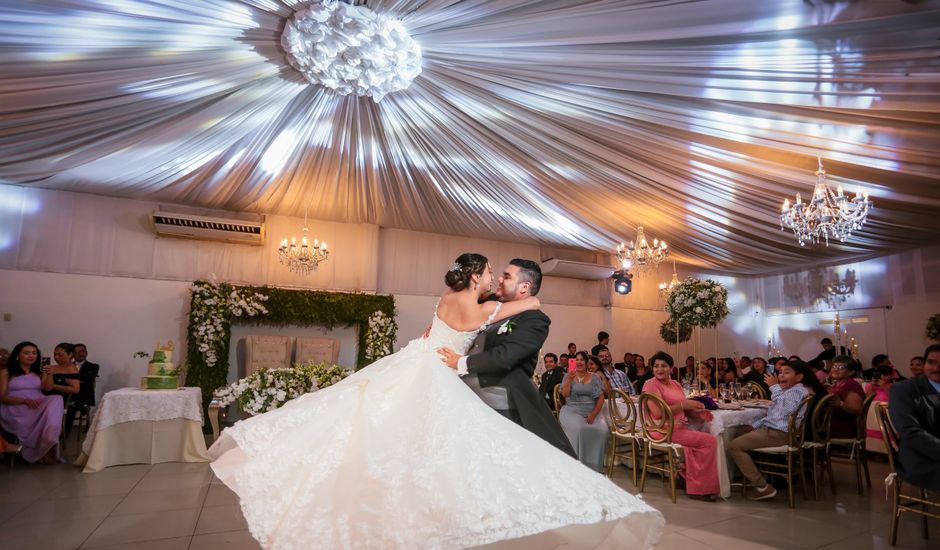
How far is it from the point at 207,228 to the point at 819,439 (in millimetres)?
9350

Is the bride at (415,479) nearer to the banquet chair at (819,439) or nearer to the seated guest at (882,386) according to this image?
the banquet chair at (819,439)

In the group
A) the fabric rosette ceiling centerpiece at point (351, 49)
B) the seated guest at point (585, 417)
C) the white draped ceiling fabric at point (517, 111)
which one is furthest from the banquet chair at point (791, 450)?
the fabric rosette ceiling centerpiece at point (351, 49)

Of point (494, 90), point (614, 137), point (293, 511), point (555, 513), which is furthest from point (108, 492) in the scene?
point (614, 137)

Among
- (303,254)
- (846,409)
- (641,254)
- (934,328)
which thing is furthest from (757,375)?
(303,254)

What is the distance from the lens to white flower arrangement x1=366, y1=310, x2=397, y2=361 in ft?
32.7

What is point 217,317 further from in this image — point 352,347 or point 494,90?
point 494,90

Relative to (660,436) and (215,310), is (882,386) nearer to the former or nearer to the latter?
(660,436)

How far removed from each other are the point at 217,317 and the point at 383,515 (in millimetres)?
8104

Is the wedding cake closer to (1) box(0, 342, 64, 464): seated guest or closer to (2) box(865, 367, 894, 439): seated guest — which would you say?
(1) box(0, 342, 64, 464): seated guest

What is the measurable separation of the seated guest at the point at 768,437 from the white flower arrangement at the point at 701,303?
2.05 meters

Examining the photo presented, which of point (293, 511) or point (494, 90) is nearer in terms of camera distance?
point (293, 511)

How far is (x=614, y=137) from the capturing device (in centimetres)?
603

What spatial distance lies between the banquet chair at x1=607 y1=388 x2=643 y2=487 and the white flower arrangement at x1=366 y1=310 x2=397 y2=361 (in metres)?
5.25

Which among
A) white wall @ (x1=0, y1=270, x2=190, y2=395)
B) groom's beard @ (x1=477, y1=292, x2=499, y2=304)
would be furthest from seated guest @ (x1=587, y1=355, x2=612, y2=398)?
white wall @ (x1=0, y1=270, x2=190, y2=395)
